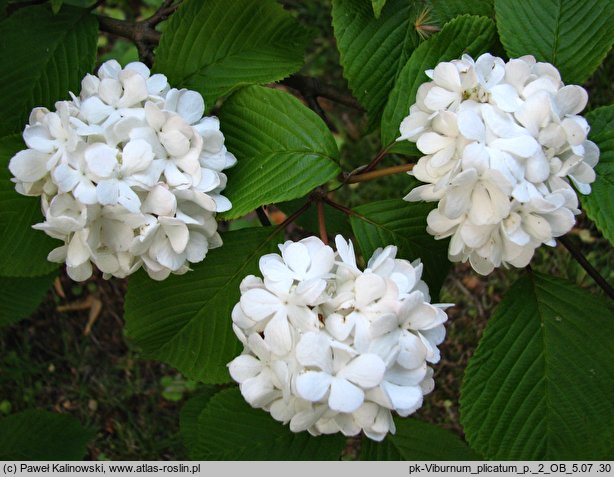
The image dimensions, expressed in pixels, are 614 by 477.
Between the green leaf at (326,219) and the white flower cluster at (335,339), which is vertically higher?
the white flower cluster at (335,339)

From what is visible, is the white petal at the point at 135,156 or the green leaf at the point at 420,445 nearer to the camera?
the white petal at the point at 135,156

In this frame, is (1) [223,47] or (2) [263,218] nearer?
(1) [223,47]

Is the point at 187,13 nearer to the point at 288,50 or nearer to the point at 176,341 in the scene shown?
the point at 288,50

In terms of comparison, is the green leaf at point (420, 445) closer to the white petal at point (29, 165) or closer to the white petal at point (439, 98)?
the white petal at point (439, 98)

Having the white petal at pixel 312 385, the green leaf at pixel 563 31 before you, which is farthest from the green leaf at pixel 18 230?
the green leaf at pixel 563 31

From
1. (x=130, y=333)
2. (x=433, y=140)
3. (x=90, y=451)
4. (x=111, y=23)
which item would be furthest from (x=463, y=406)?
A: (x=90, y=451)

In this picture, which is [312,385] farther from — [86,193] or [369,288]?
[86,193]

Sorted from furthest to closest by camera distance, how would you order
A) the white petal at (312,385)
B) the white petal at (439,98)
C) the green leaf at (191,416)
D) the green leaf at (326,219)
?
the green leaf at (191,416) → the green leaf at (326,219) → the white petal at (439,98) → the white petal at (312,385)

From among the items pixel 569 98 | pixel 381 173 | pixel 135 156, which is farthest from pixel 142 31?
pixel 569 98
